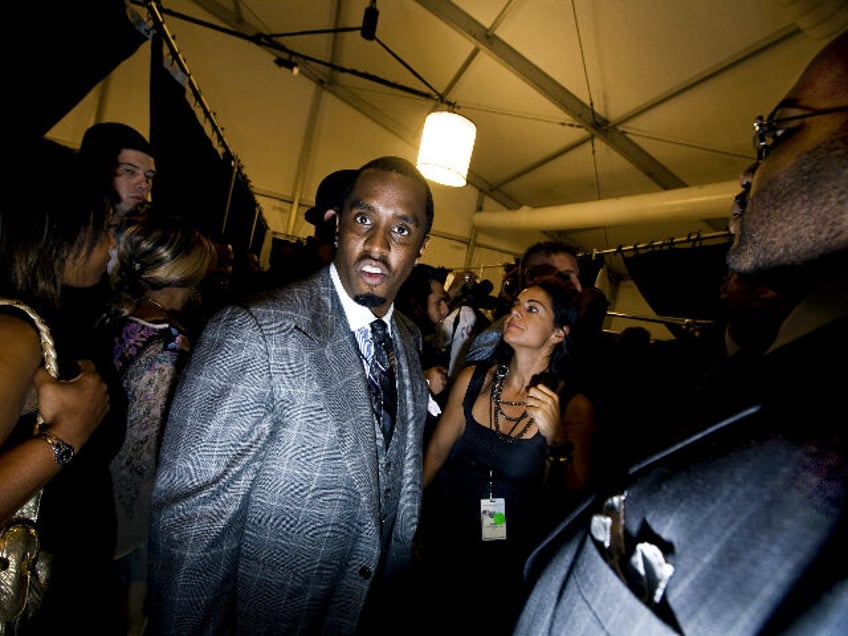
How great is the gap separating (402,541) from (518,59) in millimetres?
6991

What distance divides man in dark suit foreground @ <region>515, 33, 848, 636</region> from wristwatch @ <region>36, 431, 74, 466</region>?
4.17 feet

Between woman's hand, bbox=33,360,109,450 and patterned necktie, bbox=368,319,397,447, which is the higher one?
patterned necktie, bbox=368,319,397,447

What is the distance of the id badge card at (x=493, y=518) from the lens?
2.10 meters

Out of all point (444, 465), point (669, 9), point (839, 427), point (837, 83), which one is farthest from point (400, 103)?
point (839, 427)

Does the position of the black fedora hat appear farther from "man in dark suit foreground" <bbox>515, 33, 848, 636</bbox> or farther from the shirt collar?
"man in dark suit foreground" <bbox>515, 33, 848, 636</bbox>

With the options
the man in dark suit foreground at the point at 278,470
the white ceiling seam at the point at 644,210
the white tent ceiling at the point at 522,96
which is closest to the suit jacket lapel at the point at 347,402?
the man in dark suit foreground at the point at 278,470

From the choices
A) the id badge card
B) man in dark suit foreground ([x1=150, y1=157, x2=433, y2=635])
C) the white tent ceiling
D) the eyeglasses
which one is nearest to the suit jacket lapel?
man in dark suit foreground ([x1=150, y1=157, x2=433, y2=635])

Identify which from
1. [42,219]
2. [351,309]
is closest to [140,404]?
[42,219]

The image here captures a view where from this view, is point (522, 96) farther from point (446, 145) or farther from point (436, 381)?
point (436, 381)

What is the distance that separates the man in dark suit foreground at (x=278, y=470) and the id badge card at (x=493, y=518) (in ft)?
2.85

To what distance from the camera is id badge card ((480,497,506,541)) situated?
2.10 meters

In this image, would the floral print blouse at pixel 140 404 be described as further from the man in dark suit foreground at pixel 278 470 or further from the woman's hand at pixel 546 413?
the woman's hand at pixel 546 413

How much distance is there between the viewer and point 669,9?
175 inches

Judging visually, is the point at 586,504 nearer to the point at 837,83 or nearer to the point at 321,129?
the point at 837,83
